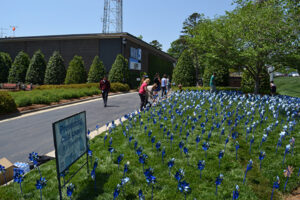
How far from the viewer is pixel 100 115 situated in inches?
451

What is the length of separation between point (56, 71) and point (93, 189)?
2690 cm

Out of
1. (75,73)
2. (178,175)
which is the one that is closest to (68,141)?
(178,175)

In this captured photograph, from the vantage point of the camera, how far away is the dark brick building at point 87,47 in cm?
2945

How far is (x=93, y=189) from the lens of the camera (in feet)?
12.8

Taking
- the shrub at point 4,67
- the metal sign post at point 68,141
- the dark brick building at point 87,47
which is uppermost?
the dark brick building at point 87,47

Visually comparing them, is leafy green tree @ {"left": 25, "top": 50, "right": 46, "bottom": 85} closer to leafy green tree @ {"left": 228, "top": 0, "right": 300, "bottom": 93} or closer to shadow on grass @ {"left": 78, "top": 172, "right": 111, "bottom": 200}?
leafy green tree @ {"left": 228, "top": 0, "right": 300, "bottom": 93}

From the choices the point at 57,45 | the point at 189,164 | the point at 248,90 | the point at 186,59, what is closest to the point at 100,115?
the point at 189,164

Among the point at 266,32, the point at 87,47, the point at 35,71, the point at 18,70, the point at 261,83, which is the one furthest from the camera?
the point at 87,47

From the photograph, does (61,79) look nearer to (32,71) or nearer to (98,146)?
(32,71)

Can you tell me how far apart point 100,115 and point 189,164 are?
7.56 metres

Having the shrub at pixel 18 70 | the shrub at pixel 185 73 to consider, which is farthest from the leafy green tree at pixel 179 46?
the shrub at pixel 18 70

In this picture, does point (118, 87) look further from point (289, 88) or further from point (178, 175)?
point (289, 88)

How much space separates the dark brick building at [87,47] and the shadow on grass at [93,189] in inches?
932

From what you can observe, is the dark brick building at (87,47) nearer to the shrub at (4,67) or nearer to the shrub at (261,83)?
the shrub at (4,67)
